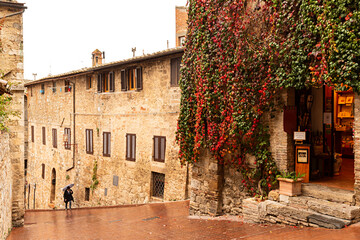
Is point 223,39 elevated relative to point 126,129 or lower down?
elevated

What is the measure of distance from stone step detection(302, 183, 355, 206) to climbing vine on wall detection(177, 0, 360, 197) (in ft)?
2.75

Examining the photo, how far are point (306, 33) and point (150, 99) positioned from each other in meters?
9.11

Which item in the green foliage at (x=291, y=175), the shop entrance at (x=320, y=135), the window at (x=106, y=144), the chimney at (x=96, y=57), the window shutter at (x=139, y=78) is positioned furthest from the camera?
the chimney at (x=96, y=57)

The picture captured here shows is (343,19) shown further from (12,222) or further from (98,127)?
(98,127)

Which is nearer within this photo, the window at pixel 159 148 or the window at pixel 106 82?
the window at pixel 159 148

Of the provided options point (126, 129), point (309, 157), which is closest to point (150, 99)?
point (126, 129)

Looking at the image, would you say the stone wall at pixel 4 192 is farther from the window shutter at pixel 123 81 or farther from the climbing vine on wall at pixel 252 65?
the window shutter at pixel 123 81

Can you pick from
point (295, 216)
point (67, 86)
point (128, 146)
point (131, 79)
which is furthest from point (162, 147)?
point (67, 86)

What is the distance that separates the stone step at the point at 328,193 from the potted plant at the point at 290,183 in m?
0.19

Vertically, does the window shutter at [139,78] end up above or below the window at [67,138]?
above

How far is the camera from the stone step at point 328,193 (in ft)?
25.2

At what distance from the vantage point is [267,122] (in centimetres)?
928

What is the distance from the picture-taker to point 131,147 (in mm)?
17250

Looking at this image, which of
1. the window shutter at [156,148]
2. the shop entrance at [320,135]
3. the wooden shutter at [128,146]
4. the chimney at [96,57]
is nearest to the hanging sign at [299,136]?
the shop entrance at [320,135]
